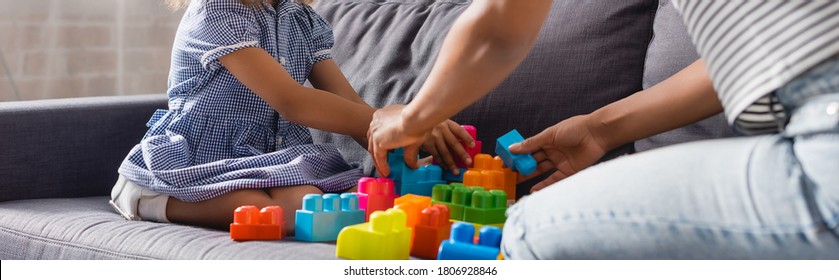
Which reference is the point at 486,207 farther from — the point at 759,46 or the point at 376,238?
the point at 759,46

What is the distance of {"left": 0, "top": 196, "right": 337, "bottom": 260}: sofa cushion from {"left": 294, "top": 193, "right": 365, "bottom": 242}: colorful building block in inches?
0.8

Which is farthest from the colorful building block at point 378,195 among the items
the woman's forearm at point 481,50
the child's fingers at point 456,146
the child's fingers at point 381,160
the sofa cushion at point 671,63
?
the sofa cushion at point 671,63

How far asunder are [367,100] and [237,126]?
236 millimetres

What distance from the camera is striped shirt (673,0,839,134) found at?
0.81 meters

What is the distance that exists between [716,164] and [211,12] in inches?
36.1

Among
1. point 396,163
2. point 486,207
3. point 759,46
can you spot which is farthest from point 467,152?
point 759,46

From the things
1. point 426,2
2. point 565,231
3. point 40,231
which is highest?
point 426,2

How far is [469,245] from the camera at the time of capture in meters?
1.03

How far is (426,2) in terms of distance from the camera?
69.8 inches

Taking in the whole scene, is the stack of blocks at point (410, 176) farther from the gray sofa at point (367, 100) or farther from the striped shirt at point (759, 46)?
the striped shirt at point (759, 46)

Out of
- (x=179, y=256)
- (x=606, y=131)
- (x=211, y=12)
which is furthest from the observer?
(x=211, y=12)

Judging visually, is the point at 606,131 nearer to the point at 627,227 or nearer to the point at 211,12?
the point at 627,227


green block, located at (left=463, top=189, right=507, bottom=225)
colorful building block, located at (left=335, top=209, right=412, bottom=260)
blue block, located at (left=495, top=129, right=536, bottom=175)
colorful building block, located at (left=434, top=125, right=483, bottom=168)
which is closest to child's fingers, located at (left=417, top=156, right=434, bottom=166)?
colorful building block, located at (left=434, top=125, right=483, bottom=168)
